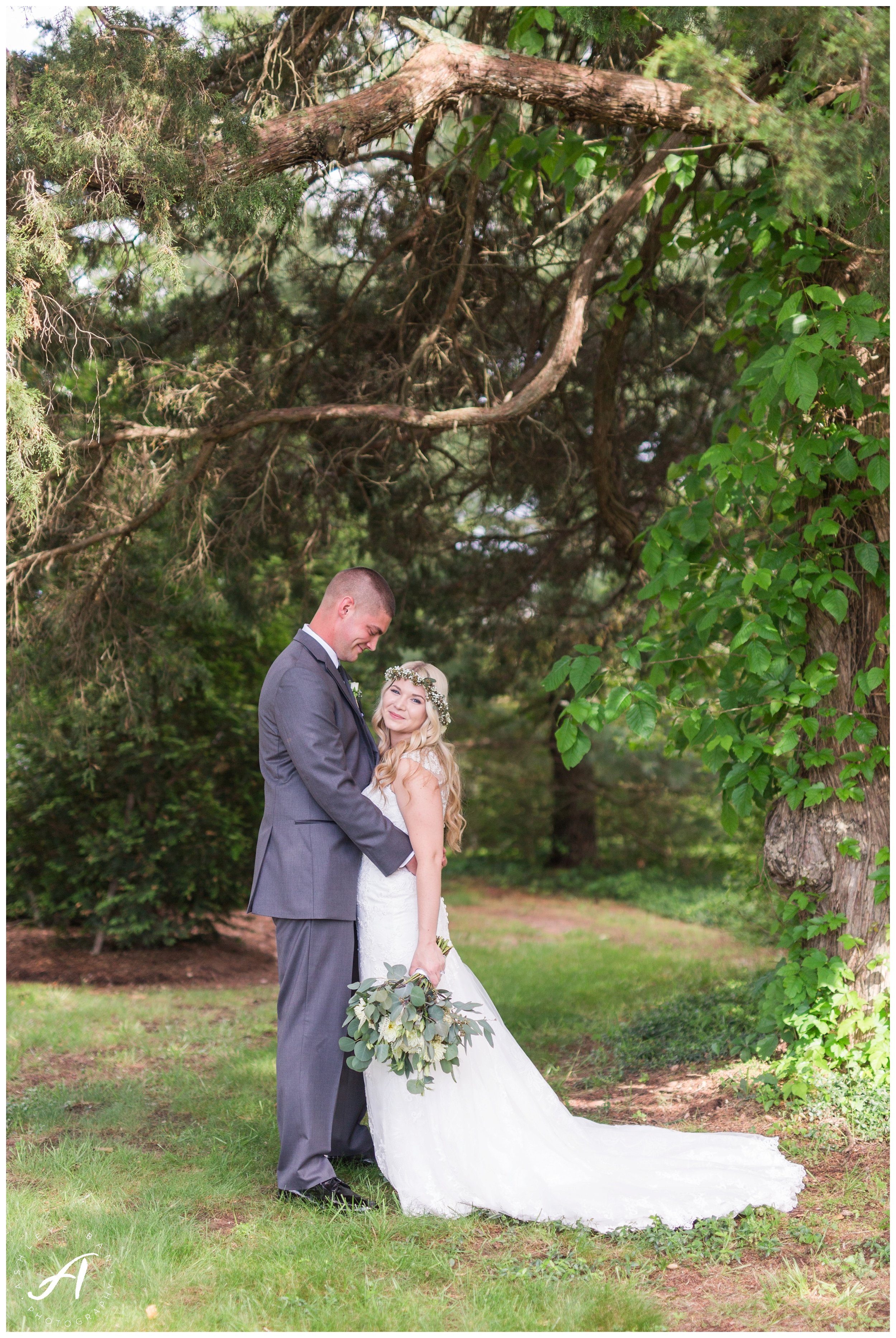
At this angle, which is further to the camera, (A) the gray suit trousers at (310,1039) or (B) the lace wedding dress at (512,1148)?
(A) the gray suit trousers at (310,1039)

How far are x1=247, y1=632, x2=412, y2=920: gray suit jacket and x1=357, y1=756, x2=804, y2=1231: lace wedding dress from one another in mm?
120

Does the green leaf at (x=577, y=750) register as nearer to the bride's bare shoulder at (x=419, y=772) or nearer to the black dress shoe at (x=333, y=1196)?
the bride's bare shoulder at (x=419, y=772)

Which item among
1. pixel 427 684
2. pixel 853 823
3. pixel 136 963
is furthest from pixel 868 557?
pixel 136 963

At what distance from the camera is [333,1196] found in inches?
139

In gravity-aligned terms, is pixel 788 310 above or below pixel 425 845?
above

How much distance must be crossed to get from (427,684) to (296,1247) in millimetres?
1882

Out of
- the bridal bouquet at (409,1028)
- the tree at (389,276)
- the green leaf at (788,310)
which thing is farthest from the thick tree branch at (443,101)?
the bridal bouquet at (409,1028)

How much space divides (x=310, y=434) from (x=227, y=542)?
77 cm

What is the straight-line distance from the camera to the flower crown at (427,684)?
3869mm

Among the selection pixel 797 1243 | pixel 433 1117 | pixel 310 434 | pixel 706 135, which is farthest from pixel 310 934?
pixel 706 135

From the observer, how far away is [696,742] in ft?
15.2

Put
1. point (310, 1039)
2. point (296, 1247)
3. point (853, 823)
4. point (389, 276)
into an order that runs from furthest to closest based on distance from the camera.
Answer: point (389, 276) < point (853, 823) < point (310, 1039) < point (296, 1247)

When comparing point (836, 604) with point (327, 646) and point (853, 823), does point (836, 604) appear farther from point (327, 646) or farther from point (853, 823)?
point (327, 646)

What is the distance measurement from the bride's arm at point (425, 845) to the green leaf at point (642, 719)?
0.90 meters
